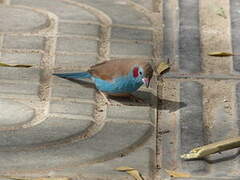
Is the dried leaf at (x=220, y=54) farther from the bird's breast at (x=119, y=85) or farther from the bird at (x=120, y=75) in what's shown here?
the bird's breast at (x=119, y=85)

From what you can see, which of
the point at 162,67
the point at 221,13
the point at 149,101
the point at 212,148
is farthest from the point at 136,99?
the point at 221,13

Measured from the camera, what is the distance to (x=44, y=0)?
7352 millimetres

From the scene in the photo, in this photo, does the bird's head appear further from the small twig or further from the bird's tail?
A: the small twig

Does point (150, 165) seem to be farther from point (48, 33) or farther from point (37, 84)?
point (48, 33)

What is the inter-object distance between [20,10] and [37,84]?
4.14 feet

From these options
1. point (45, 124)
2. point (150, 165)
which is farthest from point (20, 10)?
point (150, 165)

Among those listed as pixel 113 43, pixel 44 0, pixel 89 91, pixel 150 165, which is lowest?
pixel 150 165

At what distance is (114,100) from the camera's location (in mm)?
6102

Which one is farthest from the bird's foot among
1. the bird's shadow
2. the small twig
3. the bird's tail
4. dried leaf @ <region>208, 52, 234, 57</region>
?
dried leaf @ <region>208, 52, 234, 57</region>

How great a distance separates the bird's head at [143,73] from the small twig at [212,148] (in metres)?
0.73

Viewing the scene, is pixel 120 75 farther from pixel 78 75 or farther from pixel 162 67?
pixel 162 67

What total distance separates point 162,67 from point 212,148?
125 cm

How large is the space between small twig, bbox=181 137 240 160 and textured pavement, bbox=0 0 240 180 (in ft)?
0.16

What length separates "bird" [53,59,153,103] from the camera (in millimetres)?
5893
